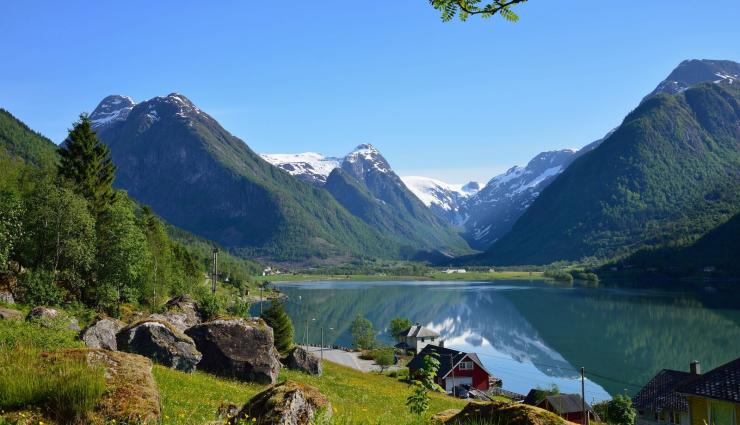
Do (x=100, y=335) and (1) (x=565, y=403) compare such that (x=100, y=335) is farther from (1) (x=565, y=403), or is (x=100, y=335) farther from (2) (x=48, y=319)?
(1) (x=565, y=403)

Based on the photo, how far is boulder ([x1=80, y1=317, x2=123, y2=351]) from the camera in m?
23.8

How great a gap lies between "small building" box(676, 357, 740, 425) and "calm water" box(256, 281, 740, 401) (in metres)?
45.6

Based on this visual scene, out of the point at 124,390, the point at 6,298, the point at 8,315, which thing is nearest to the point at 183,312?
the point at 6,298

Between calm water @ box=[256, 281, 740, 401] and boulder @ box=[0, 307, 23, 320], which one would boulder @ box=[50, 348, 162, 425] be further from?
calm water @ box=[256, 281, 740, 401]

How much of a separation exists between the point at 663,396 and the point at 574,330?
240 ft

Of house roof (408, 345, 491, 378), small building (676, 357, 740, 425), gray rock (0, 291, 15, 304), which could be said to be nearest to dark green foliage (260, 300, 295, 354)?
gray rock (0, 291, 15, 304)

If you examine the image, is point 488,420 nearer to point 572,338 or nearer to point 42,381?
point 42,381

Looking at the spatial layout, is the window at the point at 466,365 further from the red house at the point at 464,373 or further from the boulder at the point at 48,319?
the boulder at the point at 48,319

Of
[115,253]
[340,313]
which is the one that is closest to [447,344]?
[340,313]

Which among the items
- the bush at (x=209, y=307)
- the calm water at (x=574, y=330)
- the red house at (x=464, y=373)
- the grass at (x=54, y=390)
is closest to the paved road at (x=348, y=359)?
the red house at (x=464, y=373)

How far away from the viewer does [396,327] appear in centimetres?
11856

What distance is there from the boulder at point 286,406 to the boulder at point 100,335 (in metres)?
16.7

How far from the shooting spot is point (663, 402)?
48062mm

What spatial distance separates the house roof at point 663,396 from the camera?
47.0 meters
